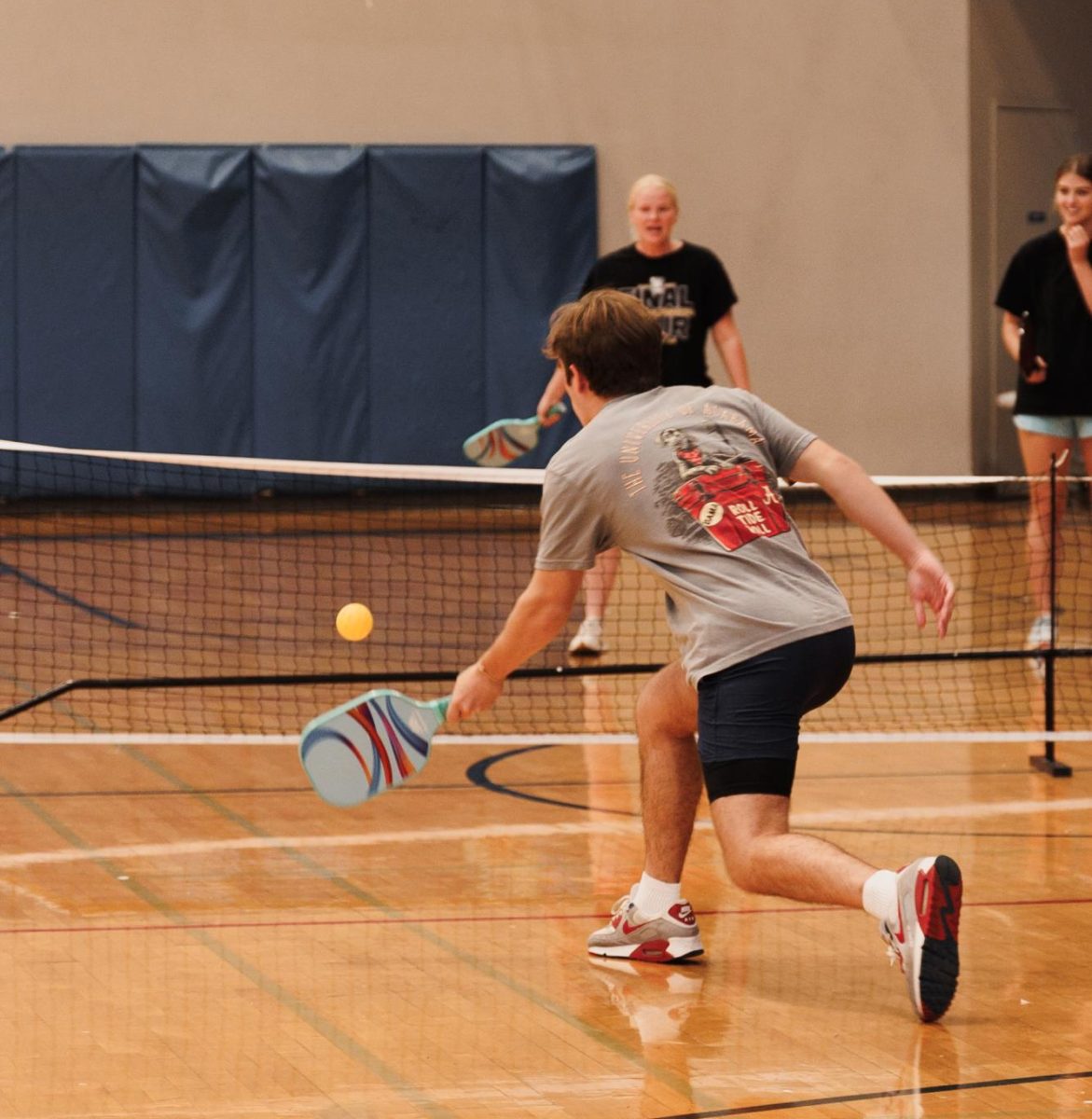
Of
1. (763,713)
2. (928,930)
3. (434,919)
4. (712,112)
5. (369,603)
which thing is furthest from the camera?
(712,112)

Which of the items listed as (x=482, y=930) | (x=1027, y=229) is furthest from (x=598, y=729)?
(x=1027, y=229)

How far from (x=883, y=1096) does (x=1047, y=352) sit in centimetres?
507

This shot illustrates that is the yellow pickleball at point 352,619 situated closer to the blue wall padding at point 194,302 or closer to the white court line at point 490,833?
the white court line at point 490,833

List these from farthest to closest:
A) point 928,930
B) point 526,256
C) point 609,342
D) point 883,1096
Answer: point 526,256 < point 609,342 < point 928,930 < point 883,1096

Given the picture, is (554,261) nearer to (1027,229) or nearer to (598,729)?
(1027,229)

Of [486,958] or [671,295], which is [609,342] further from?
[671,295]

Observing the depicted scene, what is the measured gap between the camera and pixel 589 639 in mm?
8070

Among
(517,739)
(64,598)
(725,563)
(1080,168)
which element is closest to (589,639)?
(517,739)

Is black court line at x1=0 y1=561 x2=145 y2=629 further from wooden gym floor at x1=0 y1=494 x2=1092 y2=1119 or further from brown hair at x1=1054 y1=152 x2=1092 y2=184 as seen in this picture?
brown hair at x1=1054 y1=152 x2=1092 y2=184

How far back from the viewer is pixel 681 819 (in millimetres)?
4309

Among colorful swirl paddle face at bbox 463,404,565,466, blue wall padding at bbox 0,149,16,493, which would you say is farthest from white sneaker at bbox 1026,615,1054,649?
blue wall padding at bbox 0,149,16,493

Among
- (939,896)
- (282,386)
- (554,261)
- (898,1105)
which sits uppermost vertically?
(554,261)

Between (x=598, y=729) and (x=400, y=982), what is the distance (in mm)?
2732

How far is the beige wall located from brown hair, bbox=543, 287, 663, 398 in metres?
11.0
